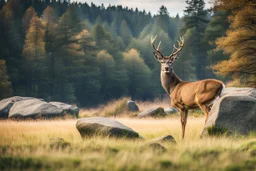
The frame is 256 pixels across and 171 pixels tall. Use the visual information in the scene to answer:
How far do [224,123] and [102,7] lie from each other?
12943cm

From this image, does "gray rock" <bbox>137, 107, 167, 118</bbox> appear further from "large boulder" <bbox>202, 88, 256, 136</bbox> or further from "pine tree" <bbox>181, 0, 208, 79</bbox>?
"pine tree" <bbox>181, 0, 208, 79</bbox>

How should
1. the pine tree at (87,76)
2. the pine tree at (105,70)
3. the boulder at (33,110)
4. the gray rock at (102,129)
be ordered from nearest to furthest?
1. the gray rock at (102,129)
2. the boulder at (33,110)
3. the pine tree at (87,76)
4. the pine tree at (105,70)

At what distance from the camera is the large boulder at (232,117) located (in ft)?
34.3

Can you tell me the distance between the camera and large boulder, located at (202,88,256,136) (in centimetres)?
1045

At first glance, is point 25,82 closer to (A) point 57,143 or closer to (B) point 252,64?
(B) point 252,64

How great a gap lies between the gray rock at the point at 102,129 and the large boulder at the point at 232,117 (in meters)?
2.10

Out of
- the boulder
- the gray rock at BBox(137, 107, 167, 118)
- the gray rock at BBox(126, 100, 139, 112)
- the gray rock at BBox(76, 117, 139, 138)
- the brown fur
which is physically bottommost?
the gray rock at BBox(126, 100, 139, 112)

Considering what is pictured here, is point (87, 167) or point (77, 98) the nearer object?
point (87, 167)

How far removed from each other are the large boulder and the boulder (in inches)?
451

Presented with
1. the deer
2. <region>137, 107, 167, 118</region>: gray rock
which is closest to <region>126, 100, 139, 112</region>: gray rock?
<region>137, 107, 167, 118</region>: gray rock

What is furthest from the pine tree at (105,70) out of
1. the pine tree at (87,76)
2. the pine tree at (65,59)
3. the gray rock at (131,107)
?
the gray rock at (131,107)

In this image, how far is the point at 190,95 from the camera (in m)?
11.0

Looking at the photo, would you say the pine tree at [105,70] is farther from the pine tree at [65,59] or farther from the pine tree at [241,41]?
the pine tree at [241,41]

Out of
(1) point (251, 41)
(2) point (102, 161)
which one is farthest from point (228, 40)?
(2) point (102, 161)
